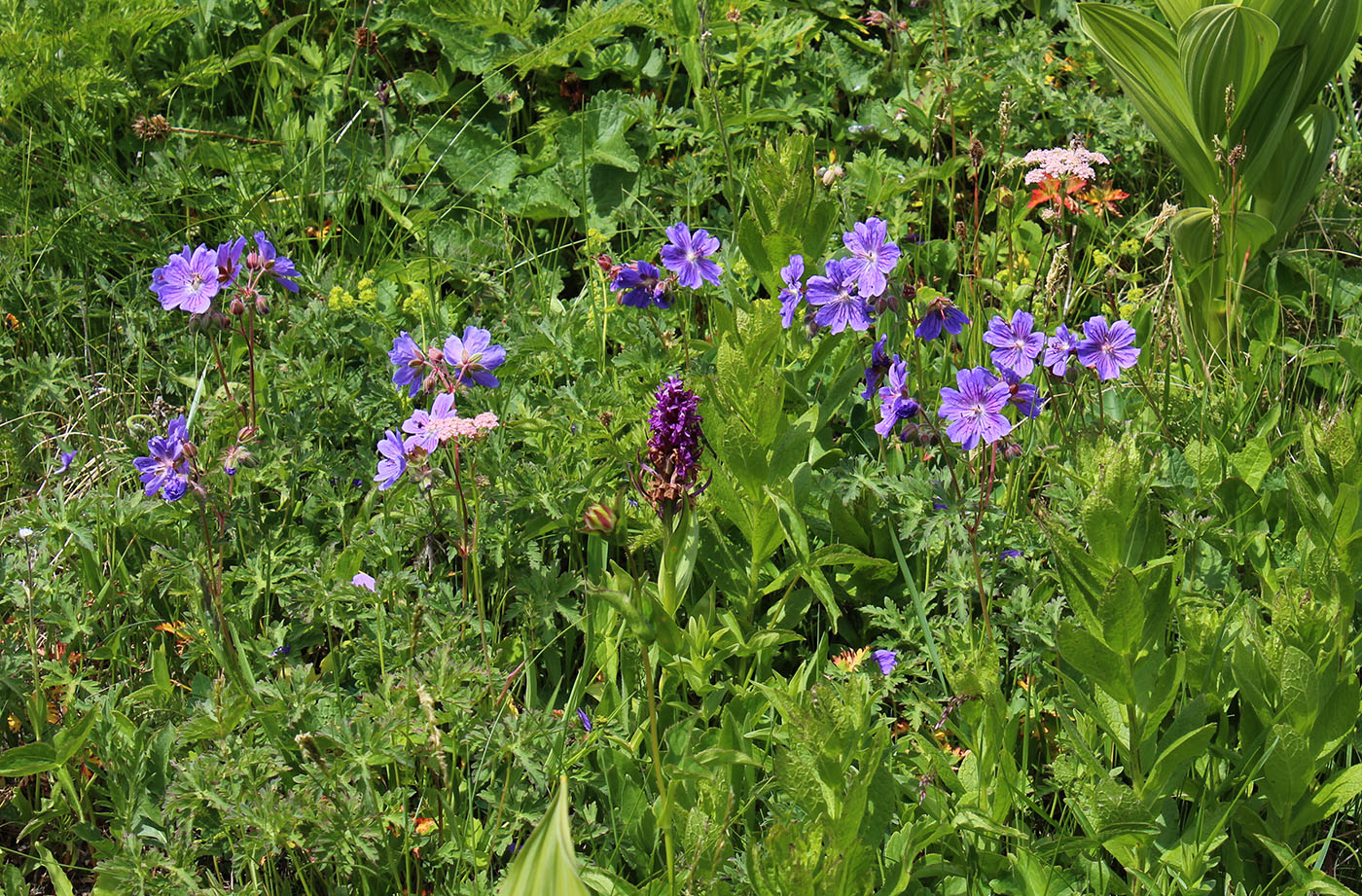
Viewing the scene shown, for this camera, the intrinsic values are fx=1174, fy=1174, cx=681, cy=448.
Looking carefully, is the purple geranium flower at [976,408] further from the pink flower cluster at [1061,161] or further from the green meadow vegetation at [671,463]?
the pink flower cluster at [1061,161]

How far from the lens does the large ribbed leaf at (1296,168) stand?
3.09 metres

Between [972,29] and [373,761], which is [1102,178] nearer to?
[972,29]

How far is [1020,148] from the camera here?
149 inches

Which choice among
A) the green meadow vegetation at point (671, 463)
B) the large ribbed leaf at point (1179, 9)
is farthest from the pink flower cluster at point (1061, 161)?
the large ribbed leaf at point (1179, 9)

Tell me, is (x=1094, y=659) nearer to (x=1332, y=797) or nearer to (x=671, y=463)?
(x=1332, y=797)

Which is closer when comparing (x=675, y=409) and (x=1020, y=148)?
(x=675, y=409)

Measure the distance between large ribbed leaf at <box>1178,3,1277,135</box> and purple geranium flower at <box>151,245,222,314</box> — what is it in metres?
2.33

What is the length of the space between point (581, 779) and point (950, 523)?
2.85 ft

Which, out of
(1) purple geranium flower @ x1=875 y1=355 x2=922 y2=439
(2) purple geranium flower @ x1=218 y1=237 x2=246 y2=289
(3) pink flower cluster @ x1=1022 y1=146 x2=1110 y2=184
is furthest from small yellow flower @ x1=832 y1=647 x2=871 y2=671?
(2) purple geranium flower @ x1=218 y1=237 x2=246 y2=289

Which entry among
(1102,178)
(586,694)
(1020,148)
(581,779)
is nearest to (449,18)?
(1020,148)

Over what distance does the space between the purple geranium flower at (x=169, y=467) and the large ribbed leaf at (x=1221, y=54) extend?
8.00 feet

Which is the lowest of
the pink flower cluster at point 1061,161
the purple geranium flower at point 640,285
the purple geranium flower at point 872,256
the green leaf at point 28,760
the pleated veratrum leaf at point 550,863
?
the green leaf at point 28,760

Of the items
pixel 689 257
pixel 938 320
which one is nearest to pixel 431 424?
pixel 689 257

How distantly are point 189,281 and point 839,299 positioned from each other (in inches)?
51.6
